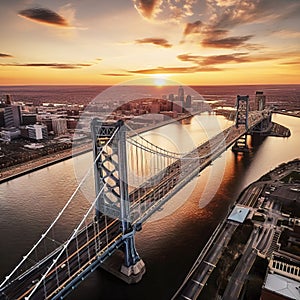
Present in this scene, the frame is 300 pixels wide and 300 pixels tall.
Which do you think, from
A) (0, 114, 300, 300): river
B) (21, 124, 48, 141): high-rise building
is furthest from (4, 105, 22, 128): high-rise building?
(0, 114, 300, 300): river

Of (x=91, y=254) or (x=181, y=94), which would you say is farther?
(x=181, y=94)

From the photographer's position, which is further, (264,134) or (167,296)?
(264,134)

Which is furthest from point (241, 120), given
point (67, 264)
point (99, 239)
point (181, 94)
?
point (67, 264)

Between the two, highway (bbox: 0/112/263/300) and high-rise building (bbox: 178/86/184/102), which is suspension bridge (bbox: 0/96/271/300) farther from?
high-rise building (bbox: 178/86/184/102)

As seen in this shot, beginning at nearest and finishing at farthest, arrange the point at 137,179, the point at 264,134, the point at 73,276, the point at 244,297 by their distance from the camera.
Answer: the point at 73,276 → the point at 244,297 → the point at 137,179 → the point at 264,134

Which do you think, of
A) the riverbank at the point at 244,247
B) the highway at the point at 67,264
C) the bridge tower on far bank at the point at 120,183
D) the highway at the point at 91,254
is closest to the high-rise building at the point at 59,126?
the highway at the point at 91,254

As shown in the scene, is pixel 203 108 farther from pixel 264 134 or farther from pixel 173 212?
pixel 173 212

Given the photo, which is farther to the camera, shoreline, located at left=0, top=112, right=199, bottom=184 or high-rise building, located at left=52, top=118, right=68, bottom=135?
high-rise building, located at left=52, top=118, right=68, bottom=135

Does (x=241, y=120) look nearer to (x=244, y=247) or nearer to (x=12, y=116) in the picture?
(x=244, y=247)

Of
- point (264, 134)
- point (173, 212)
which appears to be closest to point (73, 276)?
point (173, 212)
